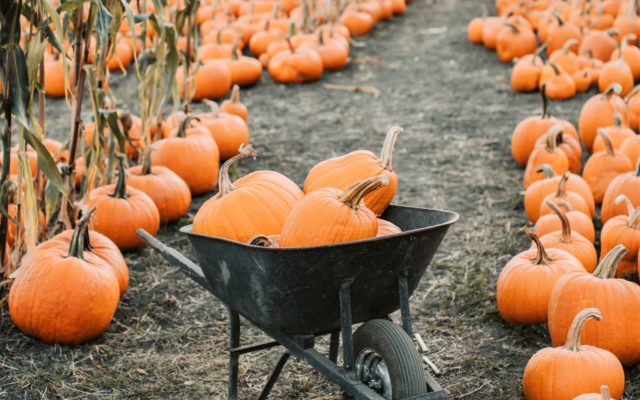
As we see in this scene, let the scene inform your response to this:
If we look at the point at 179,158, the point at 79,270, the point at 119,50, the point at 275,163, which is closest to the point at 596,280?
the point at 79,270

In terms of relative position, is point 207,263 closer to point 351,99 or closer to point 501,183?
point 501,183

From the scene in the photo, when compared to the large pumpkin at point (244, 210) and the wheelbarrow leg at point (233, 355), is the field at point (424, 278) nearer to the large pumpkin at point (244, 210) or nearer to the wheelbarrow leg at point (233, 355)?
the wheelbarrow leg at point (233, 355)

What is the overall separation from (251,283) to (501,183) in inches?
140

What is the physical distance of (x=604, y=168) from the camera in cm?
504

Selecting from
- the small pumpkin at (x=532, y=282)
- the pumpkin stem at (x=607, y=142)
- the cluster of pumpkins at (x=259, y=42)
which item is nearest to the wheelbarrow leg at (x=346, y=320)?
the small pumpkin at (x=532, y=282)

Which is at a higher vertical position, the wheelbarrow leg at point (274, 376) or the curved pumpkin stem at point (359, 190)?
the curved pumpkin stem at point (359, 190)

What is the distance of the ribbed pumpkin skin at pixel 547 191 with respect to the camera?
4805 millimetres

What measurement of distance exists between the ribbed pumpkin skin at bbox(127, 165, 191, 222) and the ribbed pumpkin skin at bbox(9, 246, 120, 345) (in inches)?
50.9

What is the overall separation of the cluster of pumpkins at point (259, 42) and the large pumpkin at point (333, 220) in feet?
15.8

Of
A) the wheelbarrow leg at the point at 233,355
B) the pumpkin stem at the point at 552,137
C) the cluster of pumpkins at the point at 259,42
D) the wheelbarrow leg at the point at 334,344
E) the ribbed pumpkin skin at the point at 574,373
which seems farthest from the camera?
the cluster of pumpkins at the point at 259,42

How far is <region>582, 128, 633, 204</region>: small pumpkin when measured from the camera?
5013 mm

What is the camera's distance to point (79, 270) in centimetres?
374

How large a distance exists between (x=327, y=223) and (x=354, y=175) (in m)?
0.34

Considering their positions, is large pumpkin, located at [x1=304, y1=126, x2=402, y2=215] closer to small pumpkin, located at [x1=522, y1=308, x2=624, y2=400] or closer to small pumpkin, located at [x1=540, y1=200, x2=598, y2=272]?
small pumpkin, located at [x1=522, y1=308, x2=624, y2=400]
